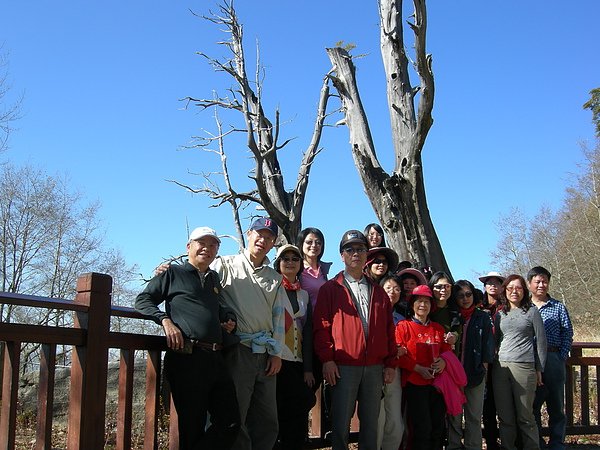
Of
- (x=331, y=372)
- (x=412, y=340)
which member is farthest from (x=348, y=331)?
(x=412, y=340)

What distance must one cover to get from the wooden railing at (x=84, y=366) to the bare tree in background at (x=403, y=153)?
16.3 feet

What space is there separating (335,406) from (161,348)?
1419mm

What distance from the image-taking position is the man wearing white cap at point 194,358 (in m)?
3.79

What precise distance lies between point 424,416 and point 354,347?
104cm

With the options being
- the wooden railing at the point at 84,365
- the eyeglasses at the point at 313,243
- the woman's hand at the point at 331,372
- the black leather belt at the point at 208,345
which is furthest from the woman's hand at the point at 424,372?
the wooden railing at the point at 84,365

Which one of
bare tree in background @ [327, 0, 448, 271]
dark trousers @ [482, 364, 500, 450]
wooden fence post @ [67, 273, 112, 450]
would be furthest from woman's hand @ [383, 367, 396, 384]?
bare tree in background @ [327, 0, 448, 271]

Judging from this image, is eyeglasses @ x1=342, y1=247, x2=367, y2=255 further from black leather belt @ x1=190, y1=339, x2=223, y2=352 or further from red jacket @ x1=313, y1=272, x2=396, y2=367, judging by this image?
black leather belt @ x1=190, y1=339, x2=223, y2=352

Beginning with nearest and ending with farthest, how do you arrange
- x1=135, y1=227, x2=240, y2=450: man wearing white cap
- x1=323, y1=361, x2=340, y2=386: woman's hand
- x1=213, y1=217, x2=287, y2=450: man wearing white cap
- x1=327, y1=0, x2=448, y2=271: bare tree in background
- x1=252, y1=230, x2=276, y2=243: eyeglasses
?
x1=135, y1=227, x2=240, y2=450: man wearing white cap, x1=213, y1=217, x2=287, y2=450: man wearing white cap, x1=252, y1=230, x2=276, y2=243: eyeglasses, x1=323, y1=361, x2=340, y2=386: woman's hand, x1=327, y1=0, x2=448, y2=271: bare tree in background

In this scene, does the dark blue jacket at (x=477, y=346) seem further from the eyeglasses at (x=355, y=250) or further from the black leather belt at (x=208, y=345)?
the black leather belt at (x=208, y=345)

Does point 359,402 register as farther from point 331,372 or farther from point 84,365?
point 84,365

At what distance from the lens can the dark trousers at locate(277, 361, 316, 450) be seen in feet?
15.0

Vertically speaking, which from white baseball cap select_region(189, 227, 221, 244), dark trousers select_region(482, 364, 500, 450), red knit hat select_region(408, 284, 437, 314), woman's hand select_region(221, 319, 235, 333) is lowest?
dark trousers select_region(482, 364, 500, 450)

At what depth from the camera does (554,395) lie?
6410mm

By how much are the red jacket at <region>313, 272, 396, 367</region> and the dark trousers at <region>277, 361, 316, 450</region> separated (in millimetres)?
275
